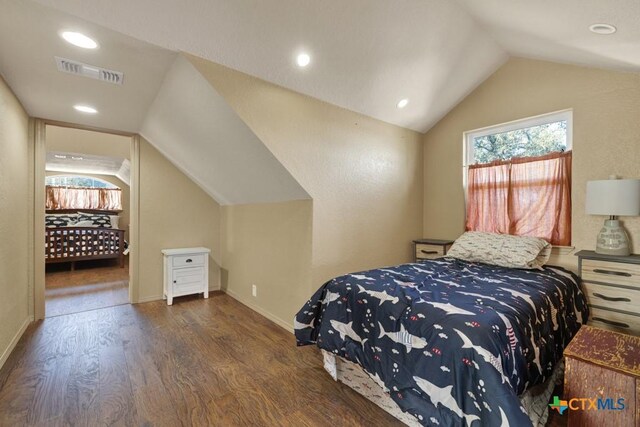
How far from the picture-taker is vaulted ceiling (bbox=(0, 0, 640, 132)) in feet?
5.68

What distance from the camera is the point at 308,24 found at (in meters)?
2.01

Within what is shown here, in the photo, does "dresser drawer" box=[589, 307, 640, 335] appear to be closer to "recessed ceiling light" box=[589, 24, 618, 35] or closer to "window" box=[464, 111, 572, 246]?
"window" box=[464, 111, 572, 246]

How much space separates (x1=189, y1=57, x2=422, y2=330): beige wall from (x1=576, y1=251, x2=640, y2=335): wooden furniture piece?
1691 mm

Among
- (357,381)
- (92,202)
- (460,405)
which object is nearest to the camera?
(460,405)

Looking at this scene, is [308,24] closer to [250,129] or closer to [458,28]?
[250,129]

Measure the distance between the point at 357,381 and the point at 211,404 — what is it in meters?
0.92

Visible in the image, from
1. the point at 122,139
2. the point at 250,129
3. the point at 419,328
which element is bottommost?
the point at 419,328

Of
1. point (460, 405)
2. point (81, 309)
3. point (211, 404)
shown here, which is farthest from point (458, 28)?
point (81, 309)

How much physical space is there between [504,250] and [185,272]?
3607 millimetres

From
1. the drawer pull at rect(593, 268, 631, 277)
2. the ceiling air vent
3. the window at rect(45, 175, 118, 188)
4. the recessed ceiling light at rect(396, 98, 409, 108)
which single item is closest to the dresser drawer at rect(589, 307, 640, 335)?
the drawer pull at rect(593, 268, 631, 277)

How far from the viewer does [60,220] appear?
6.04 meters

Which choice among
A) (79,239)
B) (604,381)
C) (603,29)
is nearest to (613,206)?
(603,29)

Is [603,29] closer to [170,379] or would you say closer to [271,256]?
[271,256]

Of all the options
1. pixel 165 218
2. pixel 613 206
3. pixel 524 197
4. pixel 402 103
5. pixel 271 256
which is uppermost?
pixel 402 103
